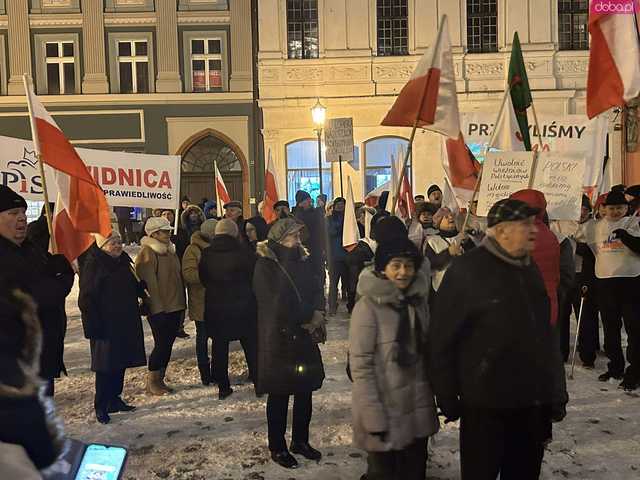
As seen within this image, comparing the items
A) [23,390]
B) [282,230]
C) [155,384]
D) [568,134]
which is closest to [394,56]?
[568,134]

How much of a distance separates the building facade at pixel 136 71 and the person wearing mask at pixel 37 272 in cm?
1689

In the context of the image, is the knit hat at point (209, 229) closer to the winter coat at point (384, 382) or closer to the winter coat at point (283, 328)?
the winter coat at point (283, 328)

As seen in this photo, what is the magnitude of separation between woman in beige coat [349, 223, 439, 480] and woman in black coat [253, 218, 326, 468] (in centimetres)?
105

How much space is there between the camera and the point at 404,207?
9.52 m

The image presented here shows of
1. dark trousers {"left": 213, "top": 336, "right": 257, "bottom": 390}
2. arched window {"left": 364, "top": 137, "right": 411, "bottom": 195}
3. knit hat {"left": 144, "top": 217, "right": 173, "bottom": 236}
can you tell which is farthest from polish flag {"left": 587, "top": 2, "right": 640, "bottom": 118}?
arched window {"left": 364, "top": 137, "right": 411, "bottom": 195}

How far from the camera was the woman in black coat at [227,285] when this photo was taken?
549 cm

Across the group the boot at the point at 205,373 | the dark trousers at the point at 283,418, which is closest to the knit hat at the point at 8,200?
the dark trousers at the point at 283,418

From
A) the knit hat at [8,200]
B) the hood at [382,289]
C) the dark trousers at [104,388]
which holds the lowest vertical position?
the dark trousers at [104,388]

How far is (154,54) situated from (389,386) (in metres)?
20.3

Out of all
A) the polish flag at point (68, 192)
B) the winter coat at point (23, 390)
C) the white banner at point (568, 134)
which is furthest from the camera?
the white banner at point (568, 134)

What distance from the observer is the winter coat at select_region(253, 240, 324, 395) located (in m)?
4.09

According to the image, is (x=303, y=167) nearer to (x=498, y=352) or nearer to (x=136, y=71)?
(x=136, y=71)

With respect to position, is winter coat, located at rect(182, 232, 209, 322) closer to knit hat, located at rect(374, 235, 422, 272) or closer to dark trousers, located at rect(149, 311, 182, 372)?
dark trousers, located at rect(149, 311, 182, 372)

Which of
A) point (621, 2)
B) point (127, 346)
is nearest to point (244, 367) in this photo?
point (127, 346)
